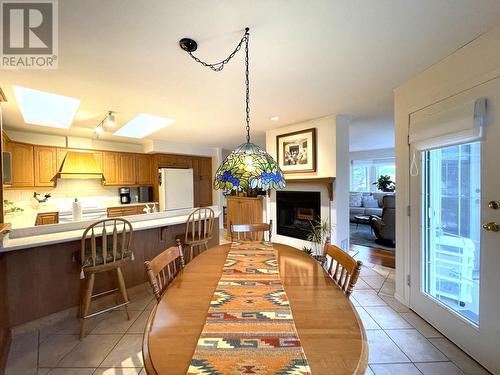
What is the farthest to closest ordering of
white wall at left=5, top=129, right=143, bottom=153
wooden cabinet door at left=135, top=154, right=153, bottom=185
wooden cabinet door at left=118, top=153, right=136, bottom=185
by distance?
wooden cabinet door at left=135, top=154, right=153, bottom=185
wooden cabinet door at left=118, top=153, right=136, bottom=185
white wall at left=5, top=129, right=143, bottom=153

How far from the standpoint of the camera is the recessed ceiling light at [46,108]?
2740 mm

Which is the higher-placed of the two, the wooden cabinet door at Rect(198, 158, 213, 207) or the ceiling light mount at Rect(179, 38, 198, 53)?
the ceiling light mount at Rect(179, 38, 198, 53)

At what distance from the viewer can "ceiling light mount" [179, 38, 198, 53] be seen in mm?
1561

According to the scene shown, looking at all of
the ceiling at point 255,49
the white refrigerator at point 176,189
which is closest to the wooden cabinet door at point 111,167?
the white refrigerator at point 176,189

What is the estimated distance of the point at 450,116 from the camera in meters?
1.76

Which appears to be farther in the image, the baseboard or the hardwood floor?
the hardwood floor

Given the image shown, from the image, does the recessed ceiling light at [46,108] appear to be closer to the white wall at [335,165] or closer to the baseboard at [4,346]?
the baseboard at [4,346]

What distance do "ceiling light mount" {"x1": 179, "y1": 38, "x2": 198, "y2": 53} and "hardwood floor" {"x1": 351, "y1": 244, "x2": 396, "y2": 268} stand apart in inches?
149

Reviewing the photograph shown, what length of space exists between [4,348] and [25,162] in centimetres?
348

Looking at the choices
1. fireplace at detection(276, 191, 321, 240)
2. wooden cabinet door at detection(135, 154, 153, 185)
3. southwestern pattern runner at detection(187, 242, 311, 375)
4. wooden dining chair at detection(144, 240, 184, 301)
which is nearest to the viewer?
southwestern pattern runner at detection(187, 242, 311, 375)

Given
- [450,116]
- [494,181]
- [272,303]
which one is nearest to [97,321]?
[272,303]

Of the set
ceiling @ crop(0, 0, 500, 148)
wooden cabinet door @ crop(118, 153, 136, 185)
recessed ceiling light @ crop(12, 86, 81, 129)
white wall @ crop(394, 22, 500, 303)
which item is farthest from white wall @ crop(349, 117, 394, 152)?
wooden cabinet door @ crop(118, 153, 136, 185)

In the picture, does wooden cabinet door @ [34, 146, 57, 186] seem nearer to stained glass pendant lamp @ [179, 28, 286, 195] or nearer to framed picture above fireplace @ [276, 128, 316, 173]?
framed picture above fireplace @ [276, 128, 316, 173]

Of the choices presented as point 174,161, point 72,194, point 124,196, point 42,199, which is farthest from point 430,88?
point 42,199
